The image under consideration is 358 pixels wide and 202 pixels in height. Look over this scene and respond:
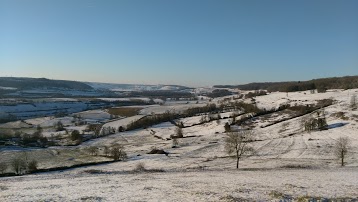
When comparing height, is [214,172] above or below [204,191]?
below

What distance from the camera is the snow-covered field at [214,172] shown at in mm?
26672

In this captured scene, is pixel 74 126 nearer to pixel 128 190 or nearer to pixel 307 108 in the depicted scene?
pixel 307 108

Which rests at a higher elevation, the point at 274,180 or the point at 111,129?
the point at 274,180

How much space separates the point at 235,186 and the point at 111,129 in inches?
5564

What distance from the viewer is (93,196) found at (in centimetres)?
2631

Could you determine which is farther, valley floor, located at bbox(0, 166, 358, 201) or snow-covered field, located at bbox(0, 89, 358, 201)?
snow-covered field, located at bbox(0, 89, 358, 201)

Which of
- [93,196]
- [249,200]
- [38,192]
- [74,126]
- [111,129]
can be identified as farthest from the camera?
[74,126]

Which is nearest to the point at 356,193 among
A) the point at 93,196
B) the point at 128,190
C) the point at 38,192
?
the point at 128,190

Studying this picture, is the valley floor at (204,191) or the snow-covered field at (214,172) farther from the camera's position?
the snow-covered field at (214,172)

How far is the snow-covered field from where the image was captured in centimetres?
2667

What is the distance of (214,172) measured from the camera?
146 ft

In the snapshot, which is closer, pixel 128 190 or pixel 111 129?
pixel 128 190

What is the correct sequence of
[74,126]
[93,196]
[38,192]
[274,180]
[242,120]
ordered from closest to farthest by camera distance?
[93,196] → [38,192] → [274,180] → [242,120] → [74,126]

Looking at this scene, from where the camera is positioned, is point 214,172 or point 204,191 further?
point 214,172
